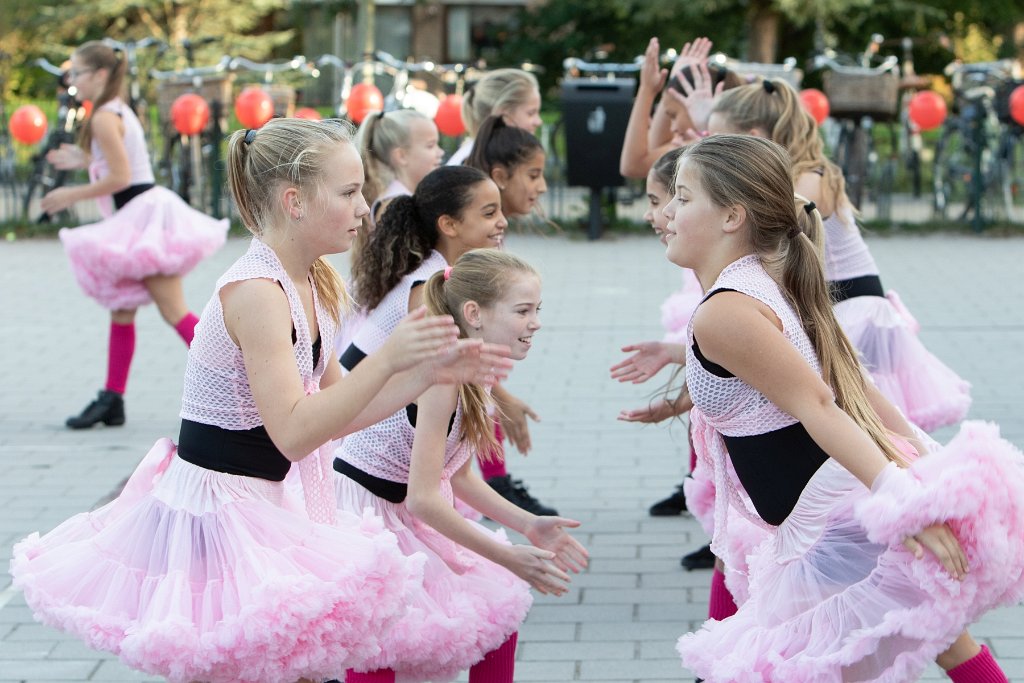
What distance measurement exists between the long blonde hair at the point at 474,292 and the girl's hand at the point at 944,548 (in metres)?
1.11

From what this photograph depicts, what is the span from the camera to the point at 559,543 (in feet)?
10.4

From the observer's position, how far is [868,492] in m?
2.94

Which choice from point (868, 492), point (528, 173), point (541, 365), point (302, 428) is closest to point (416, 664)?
point (302, 428)

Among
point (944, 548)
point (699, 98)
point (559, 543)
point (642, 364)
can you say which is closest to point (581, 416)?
point (699, 98)

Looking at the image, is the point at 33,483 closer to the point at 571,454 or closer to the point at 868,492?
the point at 571,454

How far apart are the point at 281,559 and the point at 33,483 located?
363 centimetres

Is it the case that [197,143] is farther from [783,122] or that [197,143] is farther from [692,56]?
[783,122]

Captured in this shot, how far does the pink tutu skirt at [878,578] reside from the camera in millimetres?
2723

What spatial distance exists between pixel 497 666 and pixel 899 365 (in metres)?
2.30

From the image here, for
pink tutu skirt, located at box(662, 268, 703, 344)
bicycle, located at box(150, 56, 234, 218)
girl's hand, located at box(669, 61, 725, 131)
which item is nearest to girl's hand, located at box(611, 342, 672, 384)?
pink tutu skirt, located at box(662, 268, 703, 344)

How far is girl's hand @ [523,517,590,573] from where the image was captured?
10.3 feet

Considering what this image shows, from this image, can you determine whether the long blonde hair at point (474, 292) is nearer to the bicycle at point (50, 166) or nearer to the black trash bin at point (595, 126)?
the black trash bin at point (595, 126)

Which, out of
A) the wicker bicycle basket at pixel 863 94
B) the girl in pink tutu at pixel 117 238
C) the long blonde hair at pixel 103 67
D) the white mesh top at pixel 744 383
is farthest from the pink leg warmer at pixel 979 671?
the wicker bicycle basket at pixel 863 94

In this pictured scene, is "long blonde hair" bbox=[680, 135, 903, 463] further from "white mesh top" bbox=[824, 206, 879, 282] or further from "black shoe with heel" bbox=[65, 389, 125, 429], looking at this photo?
"black shoe with heel" bbox=[65, 389, 125, 429]
